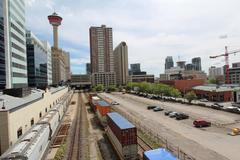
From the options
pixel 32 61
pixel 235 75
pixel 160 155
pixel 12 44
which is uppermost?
pixel 12 44

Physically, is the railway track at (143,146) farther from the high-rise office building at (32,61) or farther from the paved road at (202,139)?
the high-rise office building at (32,61)

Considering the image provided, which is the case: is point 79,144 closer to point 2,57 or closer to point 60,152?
point 60,152

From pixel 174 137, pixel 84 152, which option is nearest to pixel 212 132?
pixel 174 137

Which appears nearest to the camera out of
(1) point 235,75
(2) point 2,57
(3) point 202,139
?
(3) point 202,139

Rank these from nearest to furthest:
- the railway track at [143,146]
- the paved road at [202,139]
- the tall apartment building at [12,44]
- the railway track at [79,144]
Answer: the paved road at [202,139], the railway track at [79,144], the railway track at [143,146], the tall apartment building at [12,44]

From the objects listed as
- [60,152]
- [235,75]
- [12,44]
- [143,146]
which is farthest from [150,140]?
[235,75]

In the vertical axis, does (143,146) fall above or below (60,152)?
above

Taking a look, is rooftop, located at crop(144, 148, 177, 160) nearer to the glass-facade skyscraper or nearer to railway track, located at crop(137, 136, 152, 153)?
railway track, located at crop(137, 136, 152, 153)

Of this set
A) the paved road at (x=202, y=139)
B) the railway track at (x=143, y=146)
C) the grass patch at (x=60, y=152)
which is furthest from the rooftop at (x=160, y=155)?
the grass patch at (x=60, y=152)

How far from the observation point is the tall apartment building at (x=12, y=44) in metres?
62.8

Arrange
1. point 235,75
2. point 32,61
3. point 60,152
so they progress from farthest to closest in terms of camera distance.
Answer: point 235,75 < point 32,61 < point 60,152

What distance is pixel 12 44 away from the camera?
69.5 m

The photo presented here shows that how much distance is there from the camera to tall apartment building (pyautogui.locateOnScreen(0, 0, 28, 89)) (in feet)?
206

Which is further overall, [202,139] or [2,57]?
[2,57]
